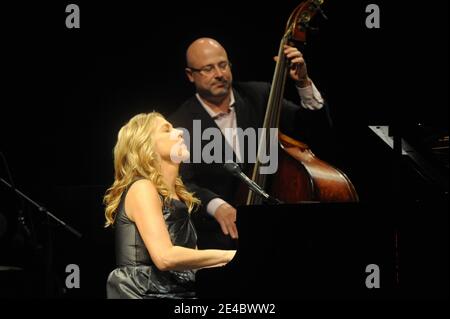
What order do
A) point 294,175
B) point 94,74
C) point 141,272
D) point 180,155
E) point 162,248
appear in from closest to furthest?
1. point 162,248
2. point 141,272
3. point 180,155
4. point 294,175
5. point 94,74

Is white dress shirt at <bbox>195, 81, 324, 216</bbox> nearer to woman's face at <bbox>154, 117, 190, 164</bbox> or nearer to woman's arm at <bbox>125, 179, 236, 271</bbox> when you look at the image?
woman's face at <bbox>154, 117, 190, 164</bbox>

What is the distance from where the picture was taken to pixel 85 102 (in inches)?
185

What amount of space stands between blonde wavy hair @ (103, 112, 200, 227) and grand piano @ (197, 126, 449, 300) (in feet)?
1.75

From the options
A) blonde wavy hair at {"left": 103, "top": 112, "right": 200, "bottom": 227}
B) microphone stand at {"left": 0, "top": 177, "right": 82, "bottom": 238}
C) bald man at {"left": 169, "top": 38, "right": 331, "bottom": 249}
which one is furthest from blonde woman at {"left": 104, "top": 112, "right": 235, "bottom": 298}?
microphone stand at {"left": 0, "top": 177, "right": 82, "bottom": 238}

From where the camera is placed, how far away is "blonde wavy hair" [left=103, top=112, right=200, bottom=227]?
11.2 feet

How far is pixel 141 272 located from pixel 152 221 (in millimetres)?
289

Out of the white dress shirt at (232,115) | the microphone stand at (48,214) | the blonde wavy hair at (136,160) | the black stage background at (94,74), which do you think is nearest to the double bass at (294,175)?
the white dress shirt at (232,115)

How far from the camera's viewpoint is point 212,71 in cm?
437

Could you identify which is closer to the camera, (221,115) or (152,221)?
(152,221)

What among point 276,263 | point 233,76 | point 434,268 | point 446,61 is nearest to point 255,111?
point 233,76

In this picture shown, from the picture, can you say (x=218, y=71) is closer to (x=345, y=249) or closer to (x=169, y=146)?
(x=169, y=146)

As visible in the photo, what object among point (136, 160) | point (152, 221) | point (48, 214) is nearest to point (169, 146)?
point (136, 160)

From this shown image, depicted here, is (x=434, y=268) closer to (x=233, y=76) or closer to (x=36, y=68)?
(x=233, y=76)

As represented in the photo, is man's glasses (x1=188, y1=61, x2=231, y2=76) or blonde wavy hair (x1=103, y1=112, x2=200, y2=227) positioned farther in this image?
man's glasses (x1=188, y1=61, x2=231, y2=76)
